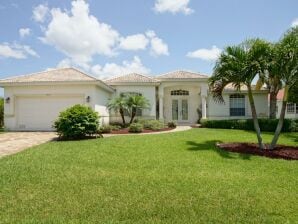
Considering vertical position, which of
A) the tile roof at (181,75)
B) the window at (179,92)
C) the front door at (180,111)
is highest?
the tile roof at (181,75)

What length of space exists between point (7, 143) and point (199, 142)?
9.77m

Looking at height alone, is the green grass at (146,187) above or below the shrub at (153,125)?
below

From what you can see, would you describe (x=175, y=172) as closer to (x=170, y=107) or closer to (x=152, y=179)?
(x=152, y=179)

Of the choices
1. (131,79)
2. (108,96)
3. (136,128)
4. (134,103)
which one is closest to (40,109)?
(108,96)

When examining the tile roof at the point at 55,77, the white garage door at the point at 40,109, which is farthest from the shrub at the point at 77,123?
the white garage door at the point at 40,109

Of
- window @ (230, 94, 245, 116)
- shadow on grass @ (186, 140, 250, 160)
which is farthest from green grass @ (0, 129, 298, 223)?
window @ (230, 94, 245, 116)

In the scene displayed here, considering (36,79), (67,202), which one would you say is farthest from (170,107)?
(67,202)

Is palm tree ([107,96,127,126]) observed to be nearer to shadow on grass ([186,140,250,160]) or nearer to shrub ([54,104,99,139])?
shrub ([54,104,99,139])

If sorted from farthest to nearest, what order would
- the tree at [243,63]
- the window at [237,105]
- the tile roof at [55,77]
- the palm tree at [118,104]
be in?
the window at [237,105] → the palm tree at [118,104] → the tile roof at [55,77] → the tree at [243,63]

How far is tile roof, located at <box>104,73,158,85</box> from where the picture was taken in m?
27.5

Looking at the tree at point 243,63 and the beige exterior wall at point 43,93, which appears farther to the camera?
the beige exterior wall at point 43,93

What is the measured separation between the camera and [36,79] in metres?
23.6

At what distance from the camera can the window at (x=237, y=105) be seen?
30.1m

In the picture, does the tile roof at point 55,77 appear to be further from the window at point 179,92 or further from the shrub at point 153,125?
the window at point 179,92
